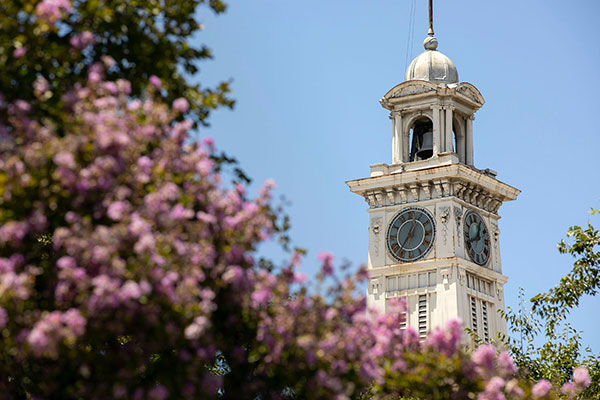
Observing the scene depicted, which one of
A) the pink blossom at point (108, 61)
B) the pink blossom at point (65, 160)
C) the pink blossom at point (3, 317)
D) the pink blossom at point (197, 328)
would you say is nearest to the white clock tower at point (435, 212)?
the pink blossom at point (108, 61)

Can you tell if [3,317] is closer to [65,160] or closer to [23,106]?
[65,160]

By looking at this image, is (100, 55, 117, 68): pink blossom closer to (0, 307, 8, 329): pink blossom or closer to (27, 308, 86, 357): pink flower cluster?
(27, 308, 86, 357): pink flower cluster

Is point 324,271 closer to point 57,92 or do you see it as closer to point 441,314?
point 57,92

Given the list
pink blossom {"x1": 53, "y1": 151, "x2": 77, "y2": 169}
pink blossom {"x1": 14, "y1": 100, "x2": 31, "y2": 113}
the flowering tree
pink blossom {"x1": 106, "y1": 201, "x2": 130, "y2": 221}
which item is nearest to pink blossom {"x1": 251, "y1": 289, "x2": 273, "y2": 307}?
the flowering tree

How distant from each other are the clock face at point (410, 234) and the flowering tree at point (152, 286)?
45.5 m

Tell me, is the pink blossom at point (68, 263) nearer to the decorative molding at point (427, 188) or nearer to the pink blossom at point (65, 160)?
the pink blossom at point (65, 160)

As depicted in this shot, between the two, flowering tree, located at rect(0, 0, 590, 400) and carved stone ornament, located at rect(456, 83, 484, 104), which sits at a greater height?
carved stone ornament, located at rect(456, 83, 484, 104)

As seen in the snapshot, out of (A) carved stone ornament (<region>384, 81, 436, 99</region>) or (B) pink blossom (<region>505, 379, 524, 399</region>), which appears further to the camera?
(A) carved stone ornament (<region>384, 81, 436, 99</region>)

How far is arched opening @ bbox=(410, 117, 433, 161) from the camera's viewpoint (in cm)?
6631

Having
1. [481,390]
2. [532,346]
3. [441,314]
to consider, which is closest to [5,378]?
[481,390]

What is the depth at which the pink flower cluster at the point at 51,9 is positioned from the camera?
15.8m

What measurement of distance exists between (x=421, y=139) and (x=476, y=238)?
609 centimetres

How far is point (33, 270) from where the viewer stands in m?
14.6

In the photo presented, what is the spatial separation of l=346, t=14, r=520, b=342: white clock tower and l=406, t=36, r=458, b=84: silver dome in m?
0.05
